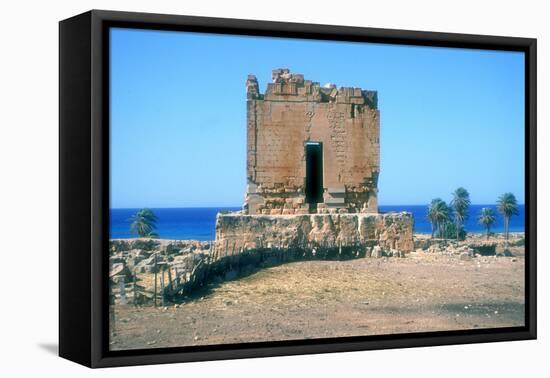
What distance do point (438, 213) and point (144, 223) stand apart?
3599 millimetres

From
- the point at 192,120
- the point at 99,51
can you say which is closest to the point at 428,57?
the point at 192,120

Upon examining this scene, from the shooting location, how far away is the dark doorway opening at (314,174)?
48.8ft

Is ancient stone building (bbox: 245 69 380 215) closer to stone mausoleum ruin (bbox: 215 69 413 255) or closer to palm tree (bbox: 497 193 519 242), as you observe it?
stone mausoleum ruin (bbox: 215 69 413 255)

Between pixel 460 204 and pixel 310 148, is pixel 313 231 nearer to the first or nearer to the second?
pixel 310 148

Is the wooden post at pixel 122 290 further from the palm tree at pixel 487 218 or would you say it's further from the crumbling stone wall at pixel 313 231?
the palm tree at pixel 487 218

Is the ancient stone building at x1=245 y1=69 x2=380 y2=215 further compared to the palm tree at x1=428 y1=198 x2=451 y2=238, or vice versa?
the palm tree at x1=428 y1=198 x2=451 y2=238

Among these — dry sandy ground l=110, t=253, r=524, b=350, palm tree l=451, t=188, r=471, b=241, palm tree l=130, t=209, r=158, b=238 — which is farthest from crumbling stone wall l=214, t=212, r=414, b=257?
palm tree l=130, t=209, r=158, b=238

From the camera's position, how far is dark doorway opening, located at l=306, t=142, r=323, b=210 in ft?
48.8

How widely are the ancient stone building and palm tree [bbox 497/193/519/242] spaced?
5.48ft

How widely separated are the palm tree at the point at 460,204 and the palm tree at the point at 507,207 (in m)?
0.49

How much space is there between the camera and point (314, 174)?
14922 millimetres

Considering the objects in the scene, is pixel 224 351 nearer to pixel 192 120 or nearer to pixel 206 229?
pixel 206 229

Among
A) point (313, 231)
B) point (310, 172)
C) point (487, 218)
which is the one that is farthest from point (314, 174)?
point (487, 218)

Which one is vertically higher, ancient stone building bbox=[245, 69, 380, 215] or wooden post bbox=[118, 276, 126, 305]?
ancient stone building bbox=[245, 69, 380, 215]
